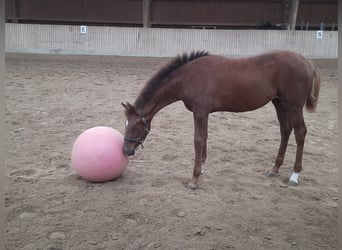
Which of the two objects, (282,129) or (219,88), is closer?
(219,88)

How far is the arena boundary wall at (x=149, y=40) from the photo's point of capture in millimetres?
12766

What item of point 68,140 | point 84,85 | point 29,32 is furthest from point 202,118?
point 29,32

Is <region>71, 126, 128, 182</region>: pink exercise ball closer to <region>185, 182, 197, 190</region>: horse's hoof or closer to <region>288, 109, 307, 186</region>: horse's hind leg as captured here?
<region>185, 182, 197, 190</region>: horse's hoof

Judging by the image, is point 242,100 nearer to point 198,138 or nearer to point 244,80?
point 244,80

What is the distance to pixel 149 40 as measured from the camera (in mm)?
12867

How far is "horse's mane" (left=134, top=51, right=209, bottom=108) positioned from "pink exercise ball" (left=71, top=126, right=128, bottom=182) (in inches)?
19.4

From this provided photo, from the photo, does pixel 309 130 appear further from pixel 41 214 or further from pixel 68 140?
pixel 41 214

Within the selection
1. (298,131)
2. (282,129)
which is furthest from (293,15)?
(298,131)

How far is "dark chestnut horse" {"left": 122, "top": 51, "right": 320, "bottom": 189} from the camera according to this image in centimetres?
344

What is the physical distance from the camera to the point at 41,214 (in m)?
2.84

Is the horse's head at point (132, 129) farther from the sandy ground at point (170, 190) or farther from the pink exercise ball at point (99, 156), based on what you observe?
the sandy ground at point (170, 190)

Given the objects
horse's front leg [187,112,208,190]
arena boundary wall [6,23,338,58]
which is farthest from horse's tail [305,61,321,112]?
arena boundary wall [6,23,338,58]

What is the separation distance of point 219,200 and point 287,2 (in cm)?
1405

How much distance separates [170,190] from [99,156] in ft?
2.70
